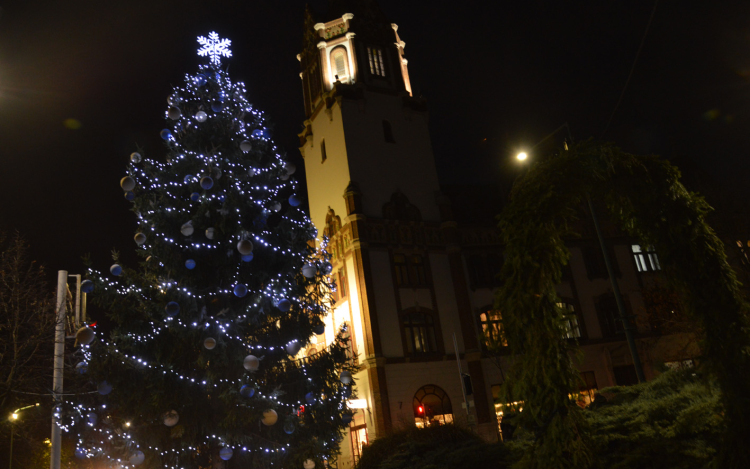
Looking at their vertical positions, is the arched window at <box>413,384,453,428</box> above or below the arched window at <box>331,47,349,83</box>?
below

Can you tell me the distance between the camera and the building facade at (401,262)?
30250 millimetres

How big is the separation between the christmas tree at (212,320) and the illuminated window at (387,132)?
21.2 meters

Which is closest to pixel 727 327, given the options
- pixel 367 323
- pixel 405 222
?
pixel 367 323

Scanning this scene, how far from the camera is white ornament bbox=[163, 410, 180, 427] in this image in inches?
465

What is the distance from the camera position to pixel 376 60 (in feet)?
126

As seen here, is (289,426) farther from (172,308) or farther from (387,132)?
(387,132)

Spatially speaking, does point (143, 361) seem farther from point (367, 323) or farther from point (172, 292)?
point (367, 323)

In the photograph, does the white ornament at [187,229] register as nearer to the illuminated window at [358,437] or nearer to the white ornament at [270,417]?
the white ornament at [270,417]

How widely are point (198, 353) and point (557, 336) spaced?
384 inches

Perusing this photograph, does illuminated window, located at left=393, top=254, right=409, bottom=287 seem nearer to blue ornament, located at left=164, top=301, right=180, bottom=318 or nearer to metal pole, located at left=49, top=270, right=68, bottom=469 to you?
metal pole, located at left=49, top=270, right=68, bottom=469

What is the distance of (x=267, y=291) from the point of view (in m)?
13.5

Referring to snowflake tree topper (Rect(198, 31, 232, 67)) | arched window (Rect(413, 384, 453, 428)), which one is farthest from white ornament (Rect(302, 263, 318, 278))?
arched window (Rect(413, 384, 453, 428))

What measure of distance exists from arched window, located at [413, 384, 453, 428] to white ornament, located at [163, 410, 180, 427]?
19188 mm

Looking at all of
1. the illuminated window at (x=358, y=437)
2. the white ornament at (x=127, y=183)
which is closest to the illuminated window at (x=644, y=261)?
the illuminated window at (x=358, y=437)
